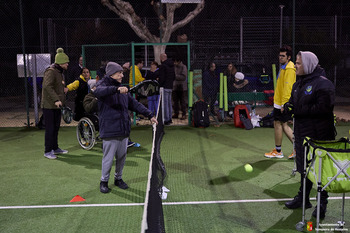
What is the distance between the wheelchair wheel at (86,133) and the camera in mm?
9136

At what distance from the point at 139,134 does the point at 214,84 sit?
3086 mm

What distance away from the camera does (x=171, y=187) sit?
6.88m

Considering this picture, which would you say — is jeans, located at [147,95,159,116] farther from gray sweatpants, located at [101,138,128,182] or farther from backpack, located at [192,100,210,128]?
gray sweatpants, located at [101,138,128,182]

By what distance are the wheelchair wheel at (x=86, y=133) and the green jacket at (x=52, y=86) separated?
0.81 meters

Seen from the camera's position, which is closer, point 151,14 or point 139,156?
point 139,156

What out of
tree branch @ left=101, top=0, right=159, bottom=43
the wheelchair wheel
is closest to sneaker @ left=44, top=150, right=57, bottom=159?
the wheelchair wheel

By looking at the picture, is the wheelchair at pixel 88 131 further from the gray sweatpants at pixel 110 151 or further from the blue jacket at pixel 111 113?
the blue jacket at pixel 111 113

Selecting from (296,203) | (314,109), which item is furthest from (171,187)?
(314,109)

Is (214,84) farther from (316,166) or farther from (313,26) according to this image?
(313,26)

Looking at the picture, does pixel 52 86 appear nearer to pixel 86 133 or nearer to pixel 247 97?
pixel 86 133

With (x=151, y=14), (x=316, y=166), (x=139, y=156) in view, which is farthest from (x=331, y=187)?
(x=151, y=14)

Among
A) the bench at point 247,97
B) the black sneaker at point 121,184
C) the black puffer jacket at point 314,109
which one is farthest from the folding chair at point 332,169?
the bench at point 247,97

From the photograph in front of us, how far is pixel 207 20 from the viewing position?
20688mm

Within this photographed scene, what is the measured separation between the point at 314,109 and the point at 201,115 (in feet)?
23.1
